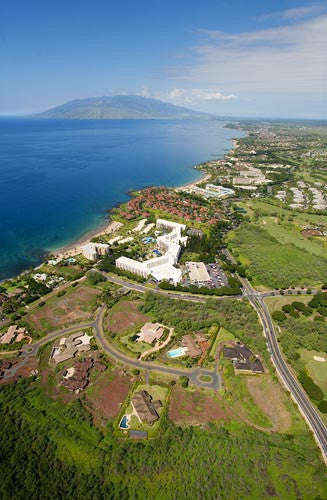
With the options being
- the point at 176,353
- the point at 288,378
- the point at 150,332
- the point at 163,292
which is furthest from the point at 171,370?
the point at 163,292

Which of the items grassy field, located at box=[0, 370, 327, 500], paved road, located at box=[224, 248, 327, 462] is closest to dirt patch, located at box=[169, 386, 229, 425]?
grassy field, located at box=[0, 370, 327, 500]

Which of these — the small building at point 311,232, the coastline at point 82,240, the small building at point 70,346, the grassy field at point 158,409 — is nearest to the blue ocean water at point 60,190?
the coastline at point 82,240

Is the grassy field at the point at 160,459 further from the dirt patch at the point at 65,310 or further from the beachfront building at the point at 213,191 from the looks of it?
the beachfront building at the point at 213,191

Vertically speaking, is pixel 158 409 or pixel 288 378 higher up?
pixel 288 378

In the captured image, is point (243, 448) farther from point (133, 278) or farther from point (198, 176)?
point (198, 176)

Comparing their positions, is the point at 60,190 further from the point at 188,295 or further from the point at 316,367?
the point at 316,367

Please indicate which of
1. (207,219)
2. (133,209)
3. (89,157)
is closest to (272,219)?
(207,219)
